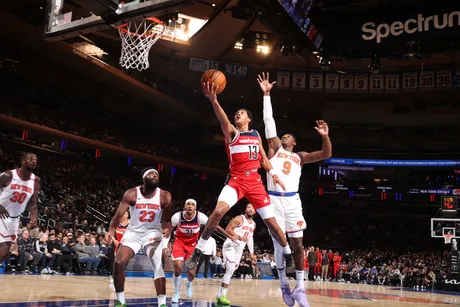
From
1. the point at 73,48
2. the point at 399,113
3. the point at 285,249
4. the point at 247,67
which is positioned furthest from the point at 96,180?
the point at 285,249

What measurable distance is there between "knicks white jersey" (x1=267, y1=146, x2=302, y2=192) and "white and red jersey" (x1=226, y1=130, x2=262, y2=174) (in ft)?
1.58

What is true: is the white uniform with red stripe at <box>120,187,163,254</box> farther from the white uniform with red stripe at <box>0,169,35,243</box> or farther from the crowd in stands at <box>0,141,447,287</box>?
the crowd in stands at <box>0,141,447,287</box>

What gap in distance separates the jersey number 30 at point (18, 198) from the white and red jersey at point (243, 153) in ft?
10.5

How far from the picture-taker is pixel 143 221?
20.7 feet

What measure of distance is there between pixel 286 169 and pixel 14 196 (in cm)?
406

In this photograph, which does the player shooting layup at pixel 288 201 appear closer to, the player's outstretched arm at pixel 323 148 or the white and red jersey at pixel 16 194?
the player's outstretched arm at pixel 323 148

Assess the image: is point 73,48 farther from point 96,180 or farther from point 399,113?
point 399,113

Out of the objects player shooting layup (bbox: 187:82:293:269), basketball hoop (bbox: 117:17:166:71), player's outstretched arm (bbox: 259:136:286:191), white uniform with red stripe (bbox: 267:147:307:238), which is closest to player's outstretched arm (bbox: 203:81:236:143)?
player shooting layup (bbox: 187:82:293:269)

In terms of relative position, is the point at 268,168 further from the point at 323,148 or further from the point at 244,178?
the point at 323,148

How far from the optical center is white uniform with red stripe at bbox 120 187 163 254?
20.6ft

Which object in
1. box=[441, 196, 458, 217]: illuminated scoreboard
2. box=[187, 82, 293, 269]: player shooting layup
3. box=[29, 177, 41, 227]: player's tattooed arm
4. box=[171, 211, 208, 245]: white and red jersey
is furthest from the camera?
box=[441, 196, 458, 217]: illuminated scoreboard

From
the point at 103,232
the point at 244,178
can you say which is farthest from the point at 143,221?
the point at 103,232

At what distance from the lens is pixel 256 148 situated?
6684mm

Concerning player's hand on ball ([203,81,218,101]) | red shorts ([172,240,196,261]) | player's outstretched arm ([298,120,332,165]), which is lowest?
red shorts ([172,240,196,261])
